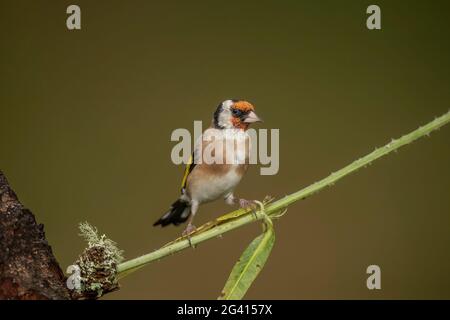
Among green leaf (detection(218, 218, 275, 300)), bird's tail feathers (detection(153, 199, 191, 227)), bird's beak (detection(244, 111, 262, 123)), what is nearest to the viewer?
green leaf (detection(218, 218, 275, 300))

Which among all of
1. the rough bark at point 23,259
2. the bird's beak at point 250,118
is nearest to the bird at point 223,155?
the bird's beak at point 250,118

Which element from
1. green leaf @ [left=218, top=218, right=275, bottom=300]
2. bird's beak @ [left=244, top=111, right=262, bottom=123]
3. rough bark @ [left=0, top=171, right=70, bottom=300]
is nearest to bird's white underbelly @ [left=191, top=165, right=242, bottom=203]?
bird's beak @ [left=244, top=111, right=262, bottom=123]

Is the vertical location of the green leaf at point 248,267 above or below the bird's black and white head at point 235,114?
below

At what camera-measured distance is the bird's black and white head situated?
51.3 inches

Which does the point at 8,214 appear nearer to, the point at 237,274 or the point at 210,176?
the point at 237,274

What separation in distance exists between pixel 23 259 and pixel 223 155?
0.68 m

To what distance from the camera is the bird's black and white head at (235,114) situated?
4.27 ft

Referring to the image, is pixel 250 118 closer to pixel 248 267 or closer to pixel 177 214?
pixel 177 214

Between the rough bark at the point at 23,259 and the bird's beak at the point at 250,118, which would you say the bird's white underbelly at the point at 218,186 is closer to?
the bird's beak at the point at 250,118

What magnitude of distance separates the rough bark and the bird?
0.57 metres

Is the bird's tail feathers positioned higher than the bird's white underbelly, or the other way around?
the bird's white underbelly

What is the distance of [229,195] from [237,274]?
573mm

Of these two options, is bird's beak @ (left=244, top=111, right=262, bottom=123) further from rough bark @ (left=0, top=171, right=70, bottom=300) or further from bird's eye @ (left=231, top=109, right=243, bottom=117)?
rough bark @ (left=0, top=171, right=70, bottom=300)
